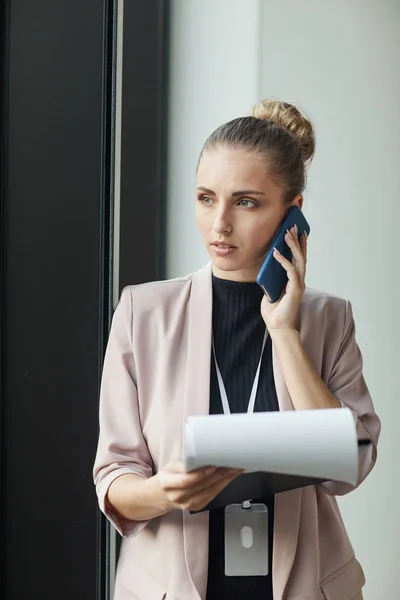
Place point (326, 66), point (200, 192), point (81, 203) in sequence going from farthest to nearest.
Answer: point (326, 66) → point (81, 203) → point (200, 192)

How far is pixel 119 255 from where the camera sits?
63.2 inches

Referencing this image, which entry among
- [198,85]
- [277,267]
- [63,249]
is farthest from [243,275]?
[198,85]

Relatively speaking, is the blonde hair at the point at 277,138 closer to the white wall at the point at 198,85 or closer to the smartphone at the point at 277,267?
the smartphone at the point at 277,267

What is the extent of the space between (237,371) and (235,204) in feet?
0.83

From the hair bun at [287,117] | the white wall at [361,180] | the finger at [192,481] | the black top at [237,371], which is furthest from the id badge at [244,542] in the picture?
the white wall at [361,180]

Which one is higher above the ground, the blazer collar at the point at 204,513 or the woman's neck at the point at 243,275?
the woman's neck at the point at 243,275

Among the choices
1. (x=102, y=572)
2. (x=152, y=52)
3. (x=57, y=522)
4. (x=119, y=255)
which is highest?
(x=152, y=52)

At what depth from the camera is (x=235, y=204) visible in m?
1.19

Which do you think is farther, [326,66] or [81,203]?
[326,66]

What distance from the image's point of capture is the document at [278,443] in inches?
33.9

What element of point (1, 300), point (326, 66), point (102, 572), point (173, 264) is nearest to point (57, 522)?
point (102, 572)

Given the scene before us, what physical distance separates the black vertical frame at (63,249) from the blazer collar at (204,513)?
1.19 ft

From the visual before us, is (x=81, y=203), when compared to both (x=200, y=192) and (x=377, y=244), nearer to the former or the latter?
(x=200, y=192)

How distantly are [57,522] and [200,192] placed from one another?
2.34 ft
